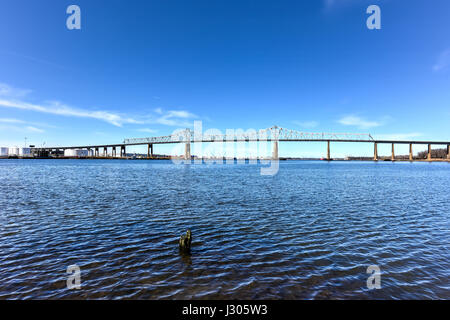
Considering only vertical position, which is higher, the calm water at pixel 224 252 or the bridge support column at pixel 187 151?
the bridge support column at pixel 187 151

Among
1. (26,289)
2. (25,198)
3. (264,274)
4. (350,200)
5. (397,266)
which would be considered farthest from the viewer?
(350,200)

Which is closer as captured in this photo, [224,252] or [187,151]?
[224,252]

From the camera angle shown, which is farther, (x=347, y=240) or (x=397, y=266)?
(x=347, y=240)

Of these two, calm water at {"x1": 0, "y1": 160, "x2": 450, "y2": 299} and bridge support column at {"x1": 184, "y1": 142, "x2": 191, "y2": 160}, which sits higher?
bridge support column at {"x1": 184, "y1": 142, "x2": 191, "y2": 160}

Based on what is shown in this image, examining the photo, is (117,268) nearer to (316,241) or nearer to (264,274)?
(264,274)

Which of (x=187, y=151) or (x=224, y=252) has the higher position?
(x=187, y=151)

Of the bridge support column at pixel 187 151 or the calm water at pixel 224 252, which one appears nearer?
the calm water at pixel 224 252

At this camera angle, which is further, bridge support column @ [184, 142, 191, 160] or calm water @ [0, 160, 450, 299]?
bridge support column @ [184, 142, 191, 160]

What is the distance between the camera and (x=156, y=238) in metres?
9.86
